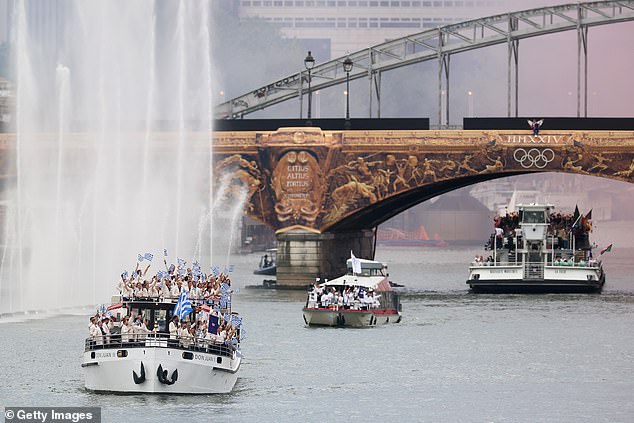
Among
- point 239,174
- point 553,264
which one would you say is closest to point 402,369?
point 553,264

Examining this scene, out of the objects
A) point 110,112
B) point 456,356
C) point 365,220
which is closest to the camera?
Answer: point 456,356

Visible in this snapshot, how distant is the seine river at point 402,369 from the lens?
193ft

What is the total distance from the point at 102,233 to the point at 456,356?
122 feet

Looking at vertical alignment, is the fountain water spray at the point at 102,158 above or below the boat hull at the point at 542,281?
above

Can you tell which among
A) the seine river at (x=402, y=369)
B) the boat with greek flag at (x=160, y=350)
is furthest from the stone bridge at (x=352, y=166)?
the boat with greek flag at (x=160, y=350)

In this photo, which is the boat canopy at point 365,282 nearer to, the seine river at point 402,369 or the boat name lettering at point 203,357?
the seine river at point 402,369

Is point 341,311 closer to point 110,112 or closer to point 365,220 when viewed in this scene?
point 110,112

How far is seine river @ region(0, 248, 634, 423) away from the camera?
5872cm

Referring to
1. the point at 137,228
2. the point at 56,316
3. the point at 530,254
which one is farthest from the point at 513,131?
the point at 56,316

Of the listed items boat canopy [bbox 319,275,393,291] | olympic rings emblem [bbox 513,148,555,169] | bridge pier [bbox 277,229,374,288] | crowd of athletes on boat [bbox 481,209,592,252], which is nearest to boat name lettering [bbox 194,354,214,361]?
boat canopy [bbox 319,275,393,291]

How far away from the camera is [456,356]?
7544 centimetres

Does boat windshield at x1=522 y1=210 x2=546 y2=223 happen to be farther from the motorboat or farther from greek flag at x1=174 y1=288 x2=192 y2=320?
greek flag at x1=174 y1=288 x2=192 y2=320

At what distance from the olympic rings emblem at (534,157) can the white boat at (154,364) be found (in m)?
59.5

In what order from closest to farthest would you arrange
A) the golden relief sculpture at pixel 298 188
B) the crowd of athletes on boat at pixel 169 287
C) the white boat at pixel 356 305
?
the crowd of athletes on boat at pixel 169 287 → the white boat at pixel 356 305 → the golden relief sculpture at pixel 298 188
